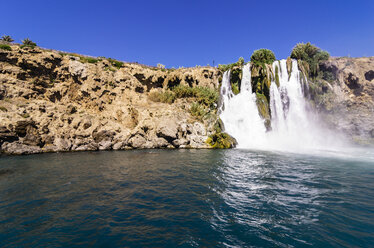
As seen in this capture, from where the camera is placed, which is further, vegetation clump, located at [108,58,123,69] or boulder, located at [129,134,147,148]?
vegetation clump, located at [108,58,123,69]

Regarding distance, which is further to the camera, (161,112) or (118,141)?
(161,112)

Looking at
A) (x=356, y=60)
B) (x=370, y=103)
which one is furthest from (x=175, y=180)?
(x=356, y=60)

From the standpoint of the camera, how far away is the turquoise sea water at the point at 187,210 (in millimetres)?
4859

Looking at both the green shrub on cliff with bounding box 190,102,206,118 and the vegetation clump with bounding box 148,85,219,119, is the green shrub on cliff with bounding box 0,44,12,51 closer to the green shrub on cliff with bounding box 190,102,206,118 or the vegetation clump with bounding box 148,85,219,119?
the vegetation clump with bounding box 148,85,219,119

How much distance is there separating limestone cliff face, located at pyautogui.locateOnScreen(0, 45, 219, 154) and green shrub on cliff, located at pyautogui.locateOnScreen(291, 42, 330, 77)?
24.3 metres

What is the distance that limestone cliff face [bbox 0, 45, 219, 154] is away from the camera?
2322cm

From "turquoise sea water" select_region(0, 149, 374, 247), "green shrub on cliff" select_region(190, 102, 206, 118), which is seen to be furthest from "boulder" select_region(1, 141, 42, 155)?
"green shrub on cliff" select_region(190, 102, 206, 118)

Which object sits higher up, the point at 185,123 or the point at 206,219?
the point at 185,123

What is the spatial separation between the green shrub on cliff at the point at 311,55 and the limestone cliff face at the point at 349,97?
1.65m

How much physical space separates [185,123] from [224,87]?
46.8 ft

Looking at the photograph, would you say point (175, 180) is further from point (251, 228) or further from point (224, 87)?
point (224, 87)

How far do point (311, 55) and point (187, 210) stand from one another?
4409cm

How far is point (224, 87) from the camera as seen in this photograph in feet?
125

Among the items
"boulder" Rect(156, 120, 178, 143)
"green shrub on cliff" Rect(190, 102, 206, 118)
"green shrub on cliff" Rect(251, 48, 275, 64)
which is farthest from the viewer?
"green shrub on cliff" Rect(251, 48, 275, 64)
